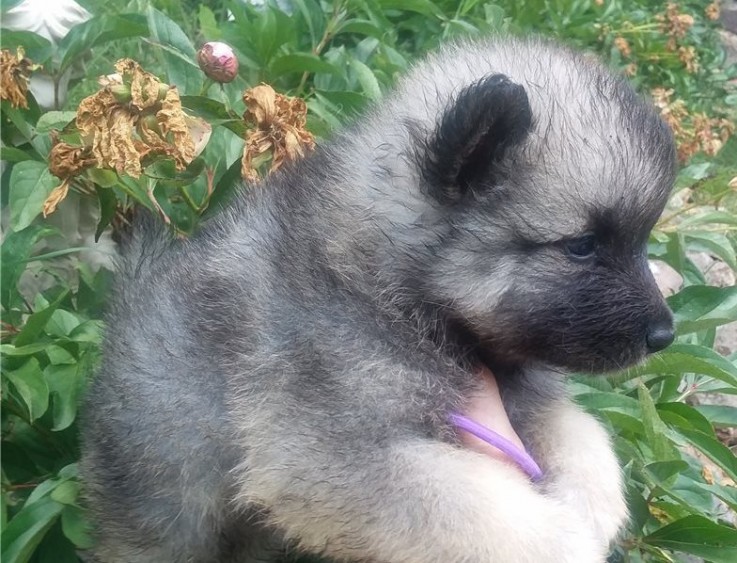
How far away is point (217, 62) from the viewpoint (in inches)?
92.4

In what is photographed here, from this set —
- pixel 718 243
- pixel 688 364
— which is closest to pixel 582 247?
pixel 688 364

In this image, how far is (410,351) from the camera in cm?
183

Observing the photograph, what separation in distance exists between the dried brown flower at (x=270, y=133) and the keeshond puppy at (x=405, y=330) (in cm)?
26

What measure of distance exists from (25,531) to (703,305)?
208cm

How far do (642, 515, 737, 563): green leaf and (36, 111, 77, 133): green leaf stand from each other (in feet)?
6.42

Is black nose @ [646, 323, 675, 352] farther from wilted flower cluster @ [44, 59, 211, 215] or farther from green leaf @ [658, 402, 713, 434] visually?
wilted flower cluster @ [44, 59, 211, 215]

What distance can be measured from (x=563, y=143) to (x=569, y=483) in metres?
0.84

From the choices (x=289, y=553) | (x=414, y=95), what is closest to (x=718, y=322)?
(x=414, y=95)

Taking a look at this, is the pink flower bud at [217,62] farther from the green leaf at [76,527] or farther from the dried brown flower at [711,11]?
the dried brown flower at [711,11]

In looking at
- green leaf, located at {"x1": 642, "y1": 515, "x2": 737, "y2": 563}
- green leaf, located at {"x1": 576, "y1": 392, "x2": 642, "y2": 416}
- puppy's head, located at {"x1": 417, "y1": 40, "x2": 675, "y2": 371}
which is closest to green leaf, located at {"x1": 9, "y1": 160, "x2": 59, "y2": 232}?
puppy's head, located at {"x1": 417, "y1": 40, "x2": 675, "y2": 371}

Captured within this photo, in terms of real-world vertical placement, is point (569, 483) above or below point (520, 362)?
below

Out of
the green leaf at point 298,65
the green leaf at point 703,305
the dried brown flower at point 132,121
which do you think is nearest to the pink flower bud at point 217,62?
the dried brown flower at point 132,121

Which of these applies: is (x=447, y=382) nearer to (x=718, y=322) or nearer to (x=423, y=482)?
(x=423, y=482)

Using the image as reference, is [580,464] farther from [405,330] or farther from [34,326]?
[34,326]
